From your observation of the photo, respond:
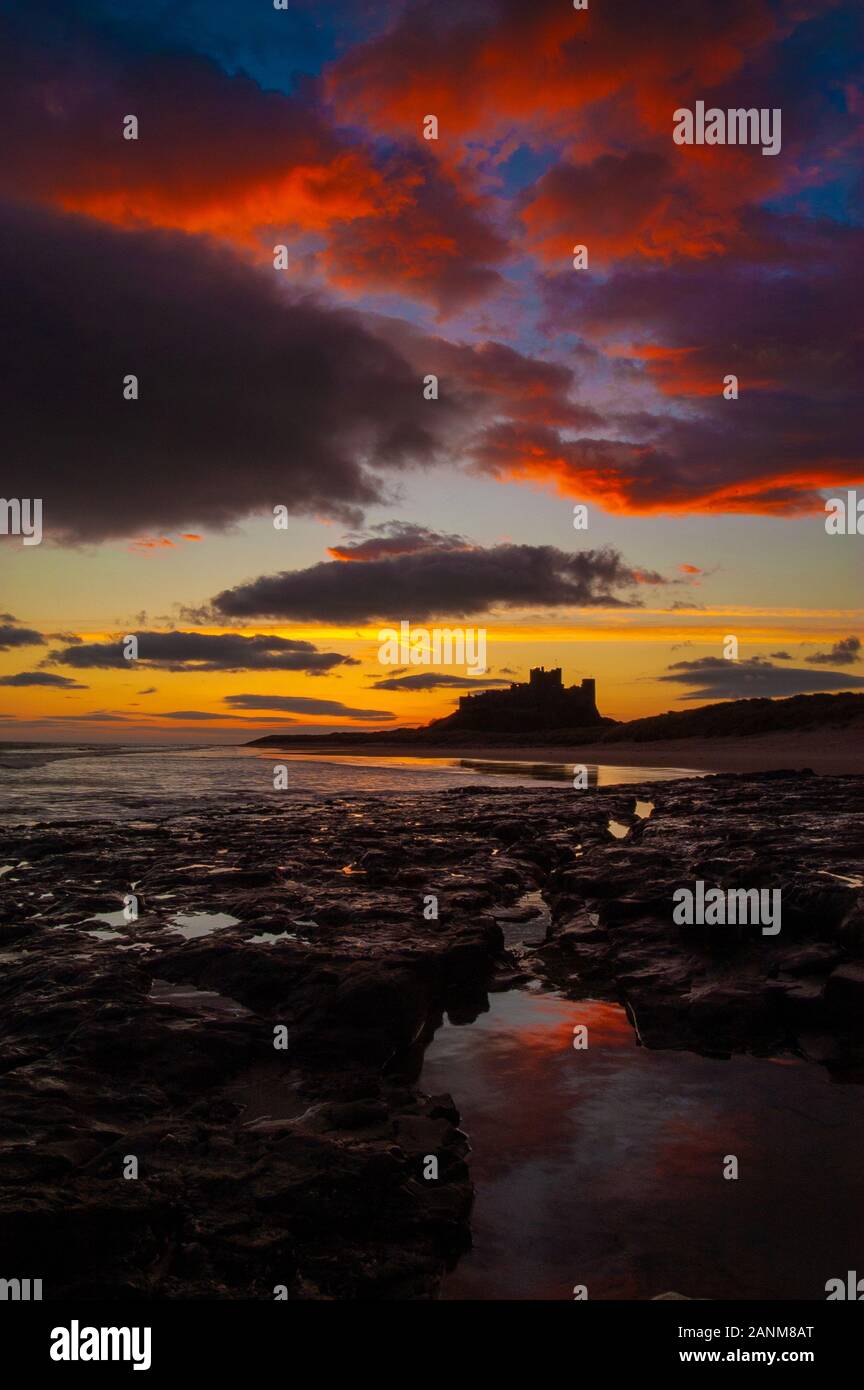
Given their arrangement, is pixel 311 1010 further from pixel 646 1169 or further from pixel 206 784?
pixel 206 784

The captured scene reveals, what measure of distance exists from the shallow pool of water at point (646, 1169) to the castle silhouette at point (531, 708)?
93.5 m

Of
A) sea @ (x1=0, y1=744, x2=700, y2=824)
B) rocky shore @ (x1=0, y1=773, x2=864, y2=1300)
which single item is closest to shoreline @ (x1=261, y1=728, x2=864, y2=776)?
sea @ (x1=0, y1=744, x2=700, y2=824)

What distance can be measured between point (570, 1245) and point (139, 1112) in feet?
9.47

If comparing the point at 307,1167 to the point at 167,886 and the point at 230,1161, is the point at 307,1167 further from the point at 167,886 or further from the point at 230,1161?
the point at 167,886

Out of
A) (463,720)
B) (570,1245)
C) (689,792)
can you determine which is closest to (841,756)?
(689,792)

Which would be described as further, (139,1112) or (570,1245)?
(139,1112)

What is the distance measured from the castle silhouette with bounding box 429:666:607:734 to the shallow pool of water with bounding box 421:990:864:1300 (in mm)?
93516

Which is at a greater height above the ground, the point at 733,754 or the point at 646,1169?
the point at 646,1169

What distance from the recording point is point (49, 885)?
476 inches

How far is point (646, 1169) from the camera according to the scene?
460 centimetres

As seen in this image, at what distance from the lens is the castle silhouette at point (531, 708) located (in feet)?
334

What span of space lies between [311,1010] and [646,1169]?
10.1ft

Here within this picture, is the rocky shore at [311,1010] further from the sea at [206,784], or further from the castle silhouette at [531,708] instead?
the castle silhouette at [531,708]

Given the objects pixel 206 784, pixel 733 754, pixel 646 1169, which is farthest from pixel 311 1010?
pixel 733 754
